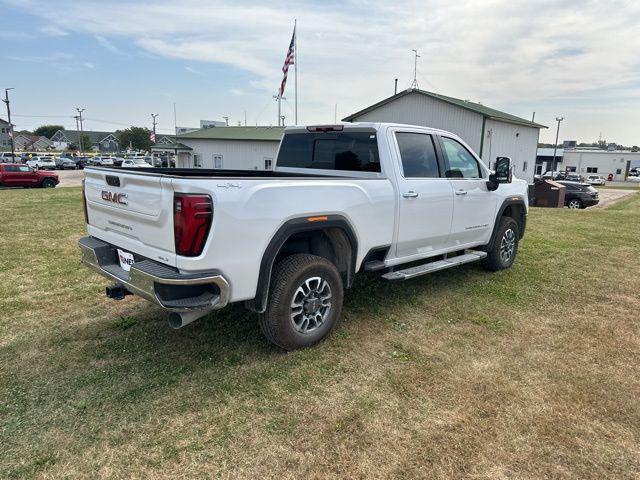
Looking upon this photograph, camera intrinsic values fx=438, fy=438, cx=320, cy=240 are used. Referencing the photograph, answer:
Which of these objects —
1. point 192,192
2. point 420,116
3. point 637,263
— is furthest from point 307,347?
point 420,116

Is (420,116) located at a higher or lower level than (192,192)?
higher

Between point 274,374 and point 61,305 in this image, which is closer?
point 274,374

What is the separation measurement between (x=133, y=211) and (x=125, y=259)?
475 millimetres

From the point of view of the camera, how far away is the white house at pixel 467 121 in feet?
81.2

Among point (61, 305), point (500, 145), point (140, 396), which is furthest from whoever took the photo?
point (500, 145)

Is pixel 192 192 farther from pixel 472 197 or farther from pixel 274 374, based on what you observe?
pixel 472 197

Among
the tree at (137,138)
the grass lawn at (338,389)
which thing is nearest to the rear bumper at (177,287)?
the grass lawn at (338,389)

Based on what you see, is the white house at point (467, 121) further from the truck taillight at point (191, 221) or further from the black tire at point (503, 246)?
the truck taillight at point (191, 221)

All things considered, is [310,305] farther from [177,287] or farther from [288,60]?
[288,60]

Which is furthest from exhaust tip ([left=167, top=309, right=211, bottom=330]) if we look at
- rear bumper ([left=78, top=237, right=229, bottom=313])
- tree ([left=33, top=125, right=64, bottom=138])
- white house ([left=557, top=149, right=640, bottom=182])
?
tree ([left=33, top=125, right=64, bottom=138])

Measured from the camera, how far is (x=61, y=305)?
4863 mm

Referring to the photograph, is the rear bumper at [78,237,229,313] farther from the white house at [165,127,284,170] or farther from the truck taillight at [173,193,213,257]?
the white house at [165,127,284,170]

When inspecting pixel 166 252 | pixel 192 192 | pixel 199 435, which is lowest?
pixel 199 435

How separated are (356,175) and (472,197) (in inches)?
67.2
